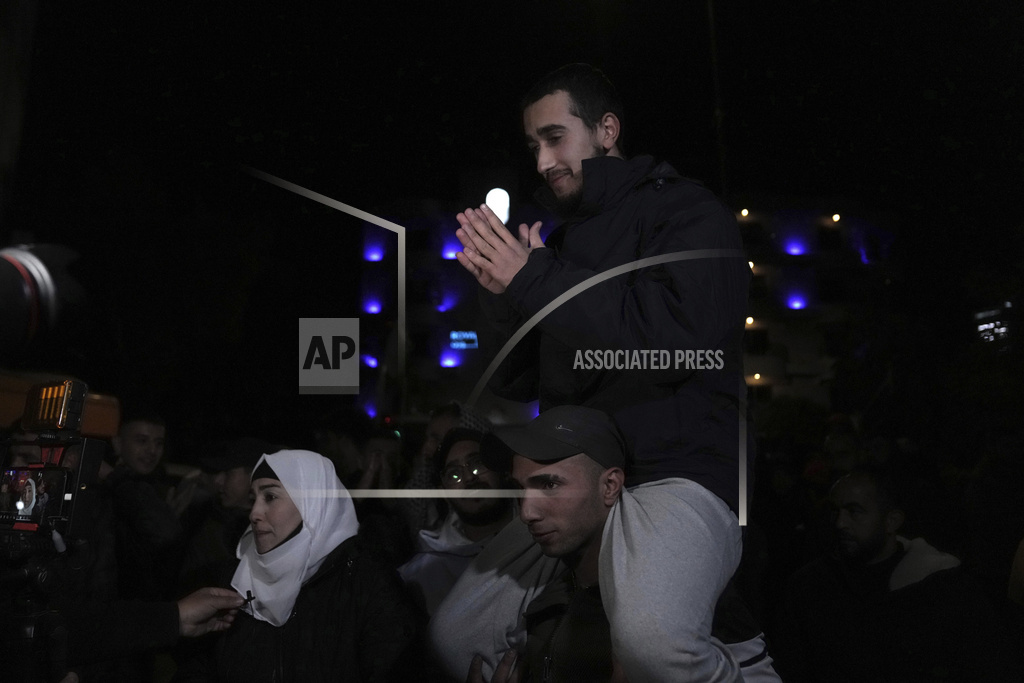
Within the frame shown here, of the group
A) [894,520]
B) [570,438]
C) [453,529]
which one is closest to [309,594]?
[453,529]

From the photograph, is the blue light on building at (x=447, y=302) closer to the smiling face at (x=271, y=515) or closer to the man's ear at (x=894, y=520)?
the smiling face at (x=271, y=515)

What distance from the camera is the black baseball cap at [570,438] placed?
1852 millimetres

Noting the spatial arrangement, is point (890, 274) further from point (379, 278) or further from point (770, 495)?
point (379, 278)

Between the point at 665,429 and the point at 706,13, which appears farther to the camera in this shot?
the point at 706,13

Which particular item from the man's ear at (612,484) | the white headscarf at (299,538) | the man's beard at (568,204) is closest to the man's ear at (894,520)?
the man's ear at (612,484)

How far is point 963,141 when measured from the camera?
2.23 metres

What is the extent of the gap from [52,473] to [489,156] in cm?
136

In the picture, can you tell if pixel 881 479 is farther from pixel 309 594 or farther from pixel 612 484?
pixel 309 594

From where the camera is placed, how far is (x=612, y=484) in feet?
6.02

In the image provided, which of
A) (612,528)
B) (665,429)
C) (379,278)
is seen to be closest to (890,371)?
(665,429)

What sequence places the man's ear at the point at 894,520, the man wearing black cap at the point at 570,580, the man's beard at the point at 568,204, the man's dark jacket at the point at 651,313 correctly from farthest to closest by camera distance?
1. the man's ear at the point at 894,520
2. the man's beard at the point at 568,204
3. the man's dark jacket at the point at 651,313
4. the man wearing black cap at the point at 570,580

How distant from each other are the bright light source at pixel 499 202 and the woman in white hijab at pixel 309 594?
30.0 inches

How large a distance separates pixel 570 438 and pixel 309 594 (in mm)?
796

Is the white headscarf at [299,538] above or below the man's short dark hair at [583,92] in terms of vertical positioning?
below
